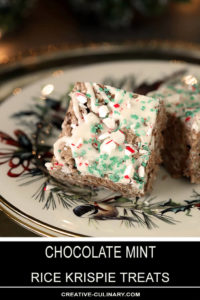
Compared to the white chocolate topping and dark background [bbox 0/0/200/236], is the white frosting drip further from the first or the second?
dark background [bbox 0/0/200/236]

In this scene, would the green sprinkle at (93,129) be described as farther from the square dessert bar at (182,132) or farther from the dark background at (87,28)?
the dark background at (87,28)

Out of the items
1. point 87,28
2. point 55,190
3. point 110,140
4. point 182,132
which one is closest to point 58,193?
point 55,190

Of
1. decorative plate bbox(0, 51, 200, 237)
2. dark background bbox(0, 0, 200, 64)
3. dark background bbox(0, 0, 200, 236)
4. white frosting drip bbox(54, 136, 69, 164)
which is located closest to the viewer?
decorative plate bbox(0, 51, 200, 237)

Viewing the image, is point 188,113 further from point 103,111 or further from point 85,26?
point 85,26

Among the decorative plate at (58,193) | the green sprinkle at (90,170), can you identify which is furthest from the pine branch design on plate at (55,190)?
the green sprinkle at (90,170)

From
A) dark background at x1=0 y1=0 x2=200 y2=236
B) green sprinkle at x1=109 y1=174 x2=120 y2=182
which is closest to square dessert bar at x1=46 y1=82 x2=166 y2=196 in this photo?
green sprinkle at x1=109 y1=174 x2=120 y2=182

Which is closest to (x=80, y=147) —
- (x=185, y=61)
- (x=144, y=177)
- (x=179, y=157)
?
(x=144, y=177)
